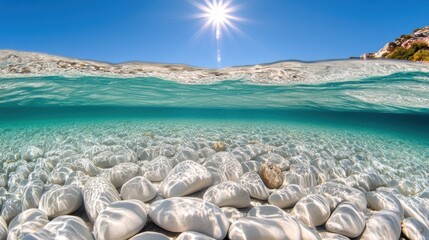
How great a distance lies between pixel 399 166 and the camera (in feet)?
24.7

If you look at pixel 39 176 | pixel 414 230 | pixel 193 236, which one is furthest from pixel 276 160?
pixel 39 176

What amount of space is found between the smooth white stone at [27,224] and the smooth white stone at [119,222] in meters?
0.92

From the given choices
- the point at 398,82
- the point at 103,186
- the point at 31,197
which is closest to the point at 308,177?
the point at 103,186

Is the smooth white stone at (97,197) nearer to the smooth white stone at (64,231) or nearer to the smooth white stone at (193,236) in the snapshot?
the smooth white stone at (64,231)

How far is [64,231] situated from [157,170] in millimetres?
2074

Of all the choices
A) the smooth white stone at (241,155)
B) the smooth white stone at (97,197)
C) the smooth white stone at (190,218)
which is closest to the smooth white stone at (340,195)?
the smooth white stone at (241,155)

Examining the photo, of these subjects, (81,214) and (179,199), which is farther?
(81,214)

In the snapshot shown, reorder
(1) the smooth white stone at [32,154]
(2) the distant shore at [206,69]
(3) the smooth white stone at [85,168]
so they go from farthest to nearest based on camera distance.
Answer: (2) the distant shore at [206,69], (1) the smooth white stone at [32,154], (3) the smooth white stone at [85,168]

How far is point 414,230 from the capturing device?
3.14 meters

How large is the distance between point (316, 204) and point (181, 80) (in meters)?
11.8

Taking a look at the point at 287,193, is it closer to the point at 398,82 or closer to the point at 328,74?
the point at 328,74

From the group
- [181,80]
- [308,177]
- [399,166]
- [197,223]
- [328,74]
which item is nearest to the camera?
[197,223]

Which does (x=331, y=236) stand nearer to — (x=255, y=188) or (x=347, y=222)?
(x=347, y=222)

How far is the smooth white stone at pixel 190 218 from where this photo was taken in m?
2.58
